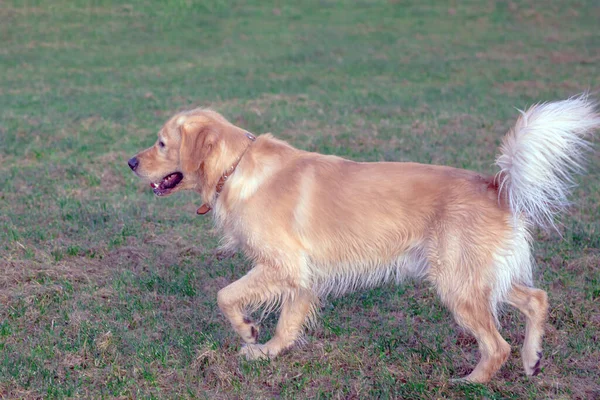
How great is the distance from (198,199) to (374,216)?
3.41 metres

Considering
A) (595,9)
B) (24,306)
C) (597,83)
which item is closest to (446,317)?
(24,306)

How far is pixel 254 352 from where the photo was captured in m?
4.59

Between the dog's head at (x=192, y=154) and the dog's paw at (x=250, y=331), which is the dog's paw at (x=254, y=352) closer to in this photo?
the dog's paw at (x=250, y=331)

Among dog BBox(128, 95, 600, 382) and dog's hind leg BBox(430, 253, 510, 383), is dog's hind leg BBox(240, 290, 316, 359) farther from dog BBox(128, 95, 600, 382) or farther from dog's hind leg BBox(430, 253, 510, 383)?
dog's hind leg BBox(430, 253, 510, 383)

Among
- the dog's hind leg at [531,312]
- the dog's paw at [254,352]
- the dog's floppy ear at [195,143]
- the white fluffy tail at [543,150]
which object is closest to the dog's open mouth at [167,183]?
the dog's floppy ear at [195,143]

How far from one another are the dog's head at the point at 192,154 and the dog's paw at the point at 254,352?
0.96m

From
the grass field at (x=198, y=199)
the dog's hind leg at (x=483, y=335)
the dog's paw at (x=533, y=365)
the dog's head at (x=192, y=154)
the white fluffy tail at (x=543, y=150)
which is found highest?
the white fluffy tail at (x=543, y=150)

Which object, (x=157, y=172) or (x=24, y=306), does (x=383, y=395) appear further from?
(x=24, y=306)

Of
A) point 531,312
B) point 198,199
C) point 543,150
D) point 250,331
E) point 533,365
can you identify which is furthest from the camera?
point 198,199

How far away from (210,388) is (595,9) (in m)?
21.8

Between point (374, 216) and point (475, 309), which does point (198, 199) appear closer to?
point (374, 216)

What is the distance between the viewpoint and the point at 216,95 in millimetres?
12328

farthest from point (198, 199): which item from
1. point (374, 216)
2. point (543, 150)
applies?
point (543, 150)

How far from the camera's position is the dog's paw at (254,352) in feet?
14.9
